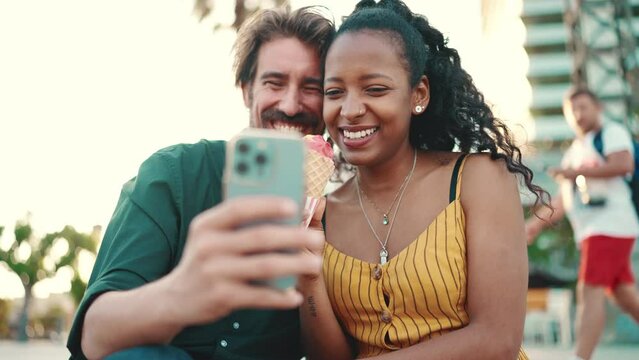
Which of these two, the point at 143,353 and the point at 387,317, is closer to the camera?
the point at 143,353

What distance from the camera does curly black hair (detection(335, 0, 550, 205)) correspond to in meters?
3.14

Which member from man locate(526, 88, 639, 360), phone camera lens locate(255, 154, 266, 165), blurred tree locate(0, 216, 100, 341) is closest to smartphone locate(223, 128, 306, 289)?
phone camera lens locate(255, 154, 266, 165)

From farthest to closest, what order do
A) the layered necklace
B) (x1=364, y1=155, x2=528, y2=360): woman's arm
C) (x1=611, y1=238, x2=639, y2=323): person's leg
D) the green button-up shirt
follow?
(x1=611, y1=238, x2=639, y2=323): person's leg → the layered necklace → (x1=364, y1=155, x2=528, y2=360): woman's arm → the green button-up shirt

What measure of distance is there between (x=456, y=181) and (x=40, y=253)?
3513 cm

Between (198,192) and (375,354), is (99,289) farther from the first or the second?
(375,354)

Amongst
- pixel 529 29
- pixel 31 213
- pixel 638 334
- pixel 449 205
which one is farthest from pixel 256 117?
pixel 529 29

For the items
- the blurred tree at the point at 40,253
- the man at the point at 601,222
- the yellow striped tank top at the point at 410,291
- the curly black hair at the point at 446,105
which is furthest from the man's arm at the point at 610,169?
the blurred tree at the point at 40,253

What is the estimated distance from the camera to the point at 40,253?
116ft

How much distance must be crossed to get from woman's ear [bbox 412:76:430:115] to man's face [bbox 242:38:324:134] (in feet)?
1.42

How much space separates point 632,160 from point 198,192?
4723 millimetres

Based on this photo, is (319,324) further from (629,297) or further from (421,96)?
(629,297)

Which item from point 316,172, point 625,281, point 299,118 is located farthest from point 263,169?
point 625,281

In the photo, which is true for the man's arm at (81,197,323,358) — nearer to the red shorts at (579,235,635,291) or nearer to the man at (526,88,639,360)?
the man at (526,88,639,360)

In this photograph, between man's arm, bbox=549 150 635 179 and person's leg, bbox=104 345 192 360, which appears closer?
person's leg, bbox=104 345 192 360
